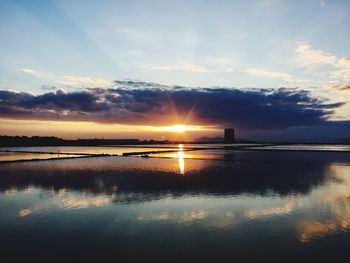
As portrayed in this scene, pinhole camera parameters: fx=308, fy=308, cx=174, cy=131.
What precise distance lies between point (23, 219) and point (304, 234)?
14.4 m

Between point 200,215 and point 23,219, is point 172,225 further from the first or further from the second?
point 23,219

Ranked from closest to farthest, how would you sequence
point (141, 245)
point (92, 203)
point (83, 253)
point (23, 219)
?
point (83, 253)
point (141, 245)
point (23, 219)
point (92, 203)

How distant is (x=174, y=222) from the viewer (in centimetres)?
1608

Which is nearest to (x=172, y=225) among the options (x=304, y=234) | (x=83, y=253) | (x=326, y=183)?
(x=83, y=253)

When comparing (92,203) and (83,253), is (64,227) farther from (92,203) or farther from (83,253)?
(92,203)

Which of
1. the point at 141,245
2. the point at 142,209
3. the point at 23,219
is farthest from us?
the point at 142,209

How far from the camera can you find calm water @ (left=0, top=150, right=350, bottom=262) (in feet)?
39.0

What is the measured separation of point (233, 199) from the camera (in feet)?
70.6

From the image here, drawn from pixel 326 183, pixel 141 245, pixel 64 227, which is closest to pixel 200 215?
pixel 141 245

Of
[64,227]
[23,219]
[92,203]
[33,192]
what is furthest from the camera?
[33,192]

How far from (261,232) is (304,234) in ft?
6.20

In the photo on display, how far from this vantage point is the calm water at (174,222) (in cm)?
1189

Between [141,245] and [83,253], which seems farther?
[141,245]

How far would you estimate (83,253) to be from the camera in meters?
11.9
